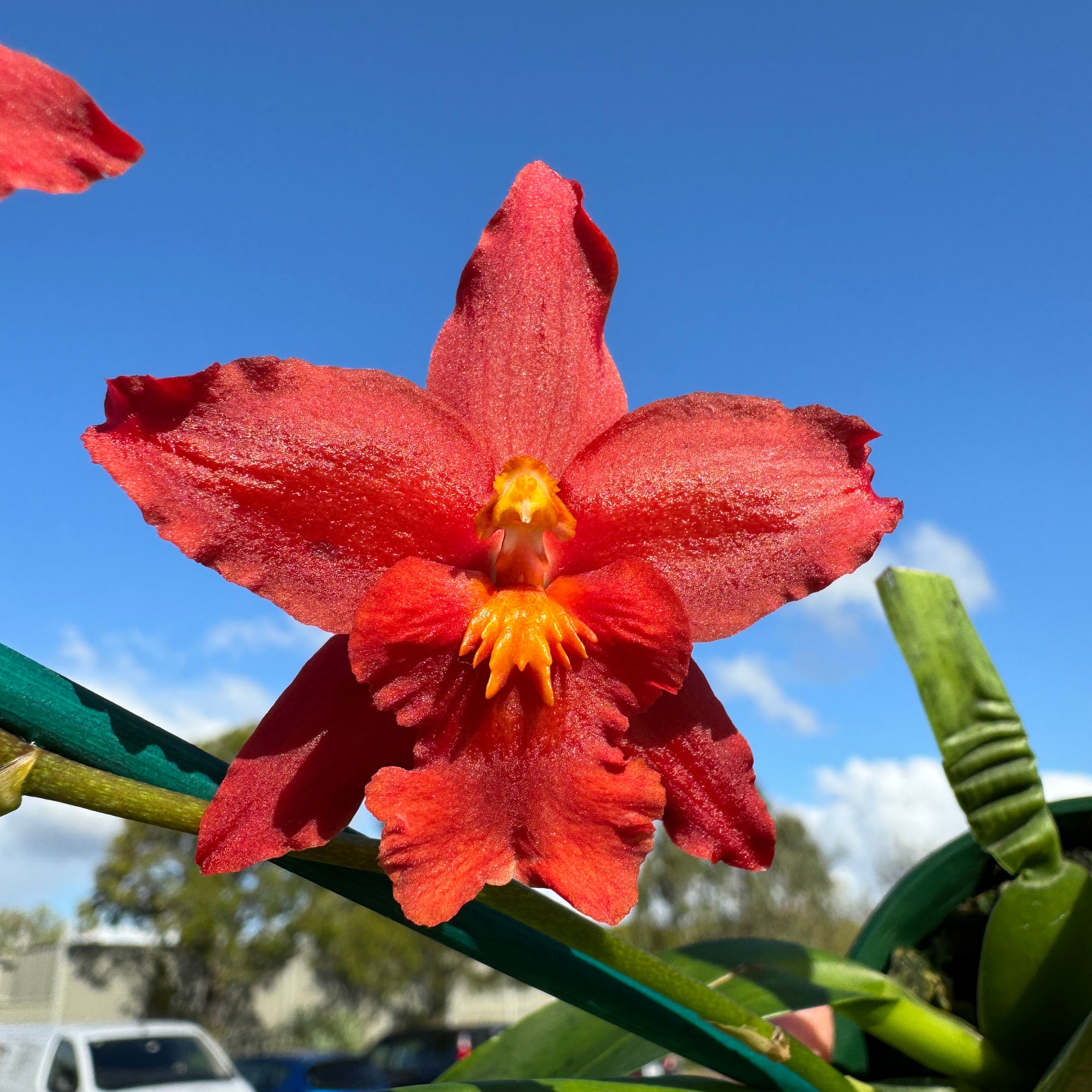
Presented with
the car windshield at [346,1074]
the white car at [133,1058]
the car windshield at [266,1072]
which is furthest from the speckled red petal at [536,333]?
the car windshield at [266,1072]

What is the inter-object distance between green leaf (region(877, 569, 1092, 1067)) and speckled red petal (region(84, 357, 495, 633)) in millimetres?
496

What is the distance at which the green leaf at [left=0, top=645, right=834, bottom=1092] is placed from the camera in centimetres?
39

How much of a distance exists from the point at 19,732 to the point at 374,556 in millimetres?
151

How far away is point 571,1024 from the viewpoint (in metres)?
0.70

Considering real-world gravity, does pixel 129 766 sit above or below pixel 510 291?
below

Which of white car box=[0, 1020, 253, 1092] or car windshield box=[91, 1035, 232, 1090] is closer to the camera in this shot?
white car box=[0, 1020, 253, 1092]

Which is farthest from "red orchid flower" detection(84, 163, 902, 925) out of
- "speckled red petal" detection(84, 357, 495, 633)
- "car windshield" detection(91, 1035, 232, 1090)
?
"car windshield" detection(91, 1035, 232, 1090)

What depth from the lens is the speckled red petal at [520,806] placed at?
0.38 metres

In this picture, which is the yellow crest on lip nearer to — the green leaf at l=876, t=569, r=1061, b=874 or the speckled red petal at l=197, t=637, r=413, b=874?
the speckled red petal at l=197, t=637, r=413, b=874

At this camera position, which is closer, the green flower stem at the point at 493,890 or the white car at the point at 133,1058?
the green flower stem at the point at 493,890

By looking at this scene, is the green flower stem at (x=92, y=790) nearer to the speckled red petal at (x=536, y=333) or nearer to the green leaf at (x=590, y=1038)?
the speckled red petal at (x=536, y=333)

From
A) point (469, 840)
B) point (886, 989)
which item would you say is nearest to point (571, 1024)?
point (886, 989)

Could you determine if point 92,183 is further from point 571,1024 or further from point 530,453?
point 571,1024

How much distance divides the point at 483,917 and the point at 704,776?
0.39 feet
